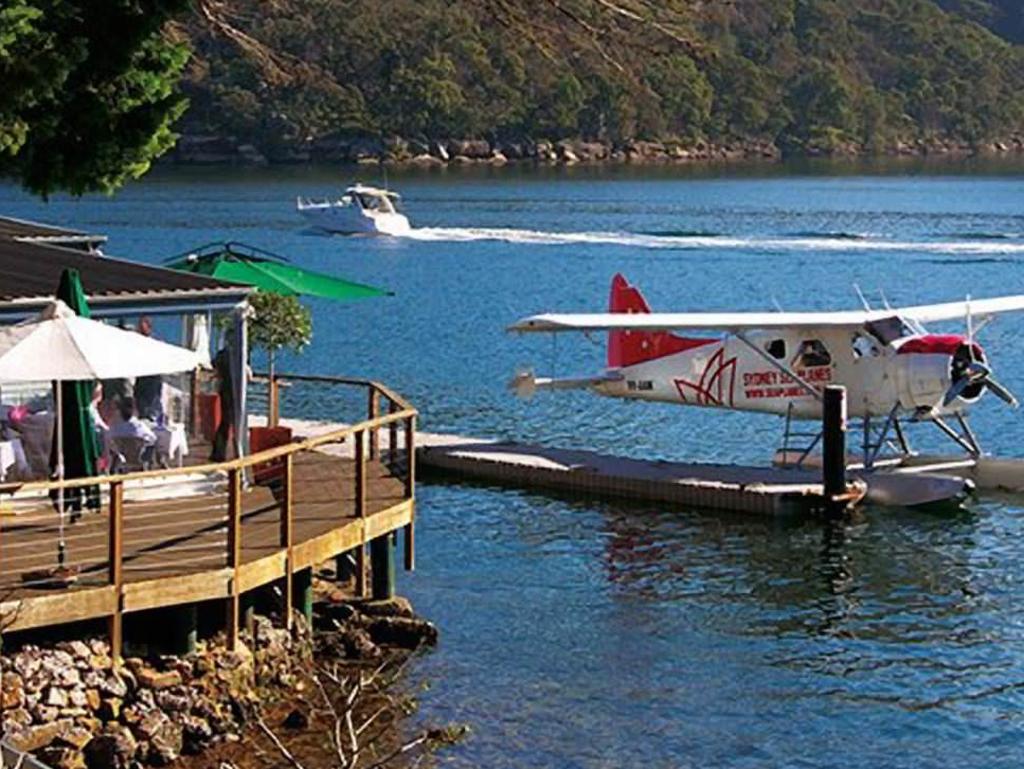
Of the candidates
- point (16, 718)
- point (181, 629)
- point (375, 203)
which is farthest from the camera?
point (375, 203)

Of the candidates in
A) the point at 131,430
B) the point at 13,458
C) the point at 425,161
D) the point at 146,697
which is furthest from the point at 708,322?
the point at 425,161

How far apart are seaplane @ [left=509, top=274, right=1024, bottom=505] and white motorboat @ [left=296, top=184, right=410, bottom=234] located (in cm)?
5681

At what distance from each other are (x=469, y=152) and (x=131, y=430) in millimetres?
144356

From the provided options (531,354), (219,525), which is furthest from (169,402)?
(531,354)

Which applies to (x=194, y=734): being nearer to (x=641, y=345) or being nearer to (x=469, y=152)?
(x=641, y=345)

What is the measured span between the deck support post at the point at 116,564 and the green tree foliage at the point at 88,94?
281 cm

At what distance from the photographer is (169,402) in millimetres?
18516

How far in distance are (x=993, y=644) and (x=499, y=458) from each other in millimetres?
9444

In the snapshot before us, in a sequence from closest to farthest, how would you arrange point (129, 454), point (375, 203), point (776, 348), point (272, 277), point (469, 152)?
point (129, 454) → point (272, 277) → point (776, 348) → point (375, 203) → point (469, 152)

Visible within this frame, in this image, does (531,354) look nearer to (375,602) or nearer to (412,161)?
(375,602)

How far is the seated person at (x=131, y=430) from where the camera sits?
18078mm

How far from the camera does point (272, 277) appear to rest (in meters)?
23.4

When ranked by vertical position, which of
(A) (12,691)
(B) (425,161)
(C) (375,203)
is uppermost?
(B) (425,161)

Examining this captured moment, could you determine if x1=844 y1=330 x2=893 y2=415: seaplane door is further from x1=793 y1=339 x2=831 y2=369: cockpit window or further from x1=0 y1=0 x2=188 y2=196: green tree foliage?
x1=0 y1=0 x2=188 y2=196: green tree foliage
